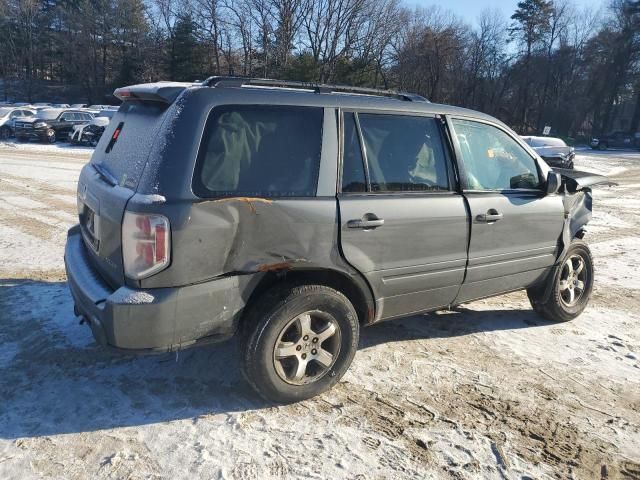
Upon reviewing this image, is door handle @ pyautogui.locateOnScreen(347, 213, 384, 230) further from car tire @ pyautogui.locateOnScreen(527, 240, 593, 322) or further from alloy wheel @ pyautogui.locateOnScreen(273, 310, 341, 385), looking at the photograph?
car tire @ pyautogui.locateOnScreen(527, 240, 593, 322)

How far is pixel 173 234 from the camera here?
2738 mm

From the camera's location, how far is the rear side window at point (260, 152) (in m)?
2.90

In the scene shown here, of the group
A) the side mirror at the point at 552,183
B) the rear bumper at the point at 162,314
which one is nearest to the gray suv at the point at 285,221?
the rear bumper at the point at 162,314

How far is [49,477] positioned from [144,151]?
1798 mm

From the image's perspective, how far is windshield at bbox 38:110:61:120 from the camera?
26812 mm

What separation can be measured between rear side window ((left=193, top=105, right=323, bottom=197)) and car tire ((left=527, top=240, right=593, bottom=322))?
2.75 meters

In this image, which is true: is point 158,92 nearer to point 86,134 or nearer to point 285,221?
point 285,221

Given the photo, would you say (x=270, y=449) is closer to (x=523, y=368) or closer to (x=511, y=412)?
(x=511, y=412)

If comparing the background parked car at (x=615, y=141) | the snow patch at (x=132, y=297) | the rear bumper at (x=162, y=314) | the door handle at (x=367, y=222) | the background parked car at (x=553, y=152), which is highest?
the background parked car at (x=615, y=141)

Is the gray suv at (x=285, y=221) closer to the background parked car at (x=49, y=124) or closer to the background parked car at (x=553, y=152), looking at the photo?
the background parked car at (x=553, y=152)

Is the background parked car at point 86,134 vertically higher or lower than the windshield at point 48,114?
lower

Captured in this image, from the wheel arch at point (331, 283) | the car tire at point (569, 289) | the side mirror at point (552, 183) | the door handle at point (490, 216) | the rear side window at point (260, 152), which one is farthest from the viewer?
the car tire at point (569, 289)

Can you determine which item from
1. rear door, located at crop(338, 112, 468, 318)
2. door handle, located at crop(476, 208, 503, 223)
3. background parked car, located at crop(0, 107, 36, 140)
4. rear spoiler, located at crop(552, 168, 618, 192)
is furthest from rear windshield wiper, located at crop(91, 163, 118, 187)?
background parked car, located at crop(0, 107, 36, 140)

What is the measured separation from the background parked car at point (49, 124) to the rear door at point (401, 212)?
26.5 meters
